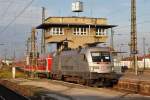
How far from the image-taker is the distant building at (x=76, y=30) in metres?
83.3

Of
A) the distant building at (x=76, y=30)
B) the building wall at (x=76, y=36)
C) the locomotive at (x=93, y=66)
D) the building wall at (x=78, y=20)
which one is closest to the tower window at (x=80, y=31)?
the distant building at (x=76, y=30)

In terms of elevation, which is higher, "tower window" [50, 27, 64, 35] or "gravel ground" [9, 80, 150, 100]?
"tower window" [50, 27, 64, 35]

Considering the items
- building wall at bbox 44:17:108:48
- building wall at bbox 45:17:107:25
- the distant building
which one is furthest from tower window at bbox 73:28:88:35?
building wall at bbox 45:17:107:25

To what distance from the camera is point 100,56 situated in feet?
113

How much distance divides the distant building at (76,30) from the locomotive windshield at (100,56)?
47148 mm

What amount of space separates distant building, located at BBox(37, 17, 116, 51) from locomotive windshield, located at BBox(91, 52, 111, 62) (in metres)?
47.1

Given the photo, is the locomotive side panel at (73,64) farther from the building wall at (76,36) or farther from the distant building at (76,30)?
the building wall at (76,36)

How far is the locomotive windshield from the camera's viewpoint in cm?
3422

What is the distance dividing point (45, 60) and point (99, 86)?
1953cm

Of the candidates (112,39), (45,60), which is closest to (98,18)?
(112,39)

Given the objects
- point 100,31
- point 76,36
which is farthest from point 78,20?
point 100,31

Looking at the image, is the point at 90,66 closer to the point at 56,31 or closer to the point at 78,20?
the point at 56,31

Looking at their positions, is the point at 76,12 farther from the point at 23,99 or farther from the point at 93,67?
the point at 23,99

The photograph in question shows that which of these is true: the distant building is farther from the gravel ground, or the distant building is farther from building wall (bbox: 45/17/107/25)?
the gravel ground
